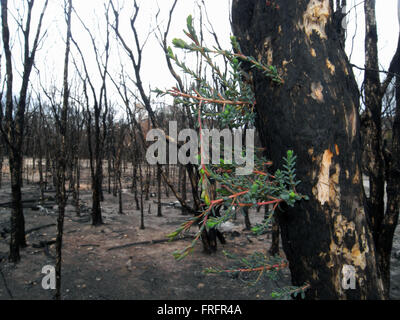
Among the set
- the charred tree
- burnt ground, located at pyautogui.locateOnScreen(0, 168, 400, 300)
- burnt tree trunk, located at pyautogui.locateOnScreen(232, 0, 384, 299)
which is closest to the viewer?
burnt tree trunk, located at pyautogui.locateOnScreen(232, 0, 384, 299)

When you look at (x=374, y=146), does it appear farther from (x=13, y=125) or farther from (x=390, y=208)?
(x=13, y=125)

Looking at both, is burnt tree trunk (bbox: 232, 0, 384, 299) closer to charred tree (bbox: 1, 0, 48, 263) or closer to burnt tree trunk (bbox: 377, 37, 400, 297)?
burnt tree trunk (bbox: 377, 37, 400, 297)

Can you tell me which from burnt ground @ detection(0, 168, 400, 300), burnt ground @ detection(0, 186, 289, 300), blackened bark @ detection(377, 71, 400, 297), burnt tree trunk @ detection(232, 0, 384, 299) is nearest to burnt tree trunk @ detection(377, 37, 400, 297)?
blackened bark @ detection(377, 71, 400, 297)

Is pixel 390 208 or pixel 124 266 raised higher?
pixel 390 208

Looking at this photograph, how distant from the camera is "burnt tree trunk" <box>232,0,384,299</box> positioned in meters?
0.77

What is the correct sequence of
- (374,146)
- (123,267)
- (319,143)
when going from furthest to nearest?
(123,267) → (374,146) → (319,143)

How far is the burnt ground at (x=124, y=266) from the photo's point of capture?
461 cm

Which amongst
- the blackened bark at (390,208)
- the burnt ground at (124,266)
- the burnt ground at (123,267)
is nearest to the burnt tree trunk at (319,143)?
the blackened bark at (390,208)

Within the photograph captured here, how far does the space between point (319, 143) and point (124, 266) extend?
5.82 meters

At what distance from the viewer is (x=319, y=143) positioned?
79 centimetres

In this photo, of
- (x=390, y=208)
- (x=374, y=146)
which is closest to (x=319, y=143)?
(x=374, y=146)

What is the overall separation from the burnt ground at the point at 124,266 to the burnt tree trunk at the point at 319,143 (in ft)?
6.84

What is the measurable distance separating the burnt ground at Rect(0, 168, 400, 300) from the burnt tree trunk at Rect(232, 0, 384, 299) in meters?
2.09

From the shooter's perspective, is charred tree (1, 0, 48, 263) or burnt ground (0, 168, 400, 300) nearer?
burnt ground (0, 168, 400, 300)
